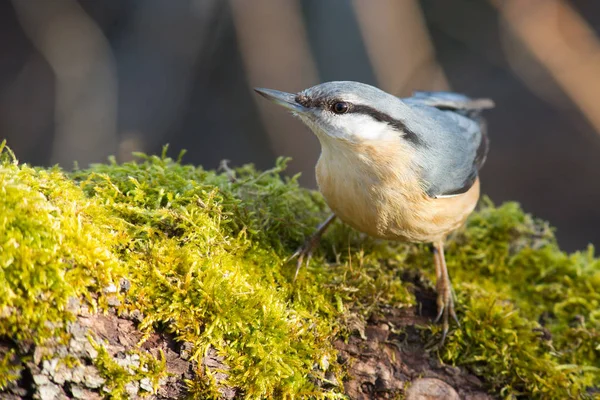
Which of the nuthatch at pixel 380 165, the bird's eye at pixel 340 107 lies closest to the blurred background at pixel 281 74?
the nuthatch at pixel 380 165

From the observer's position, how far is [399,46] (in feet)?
25.0

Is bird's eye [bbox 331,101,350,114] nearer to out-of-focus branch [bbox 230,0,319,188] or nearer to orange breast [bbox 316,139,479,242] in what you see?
orange breast [bbox 316,139,479,242]

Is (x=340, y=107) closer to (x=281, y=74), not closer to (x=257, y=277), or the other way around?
(x=257, y=277)

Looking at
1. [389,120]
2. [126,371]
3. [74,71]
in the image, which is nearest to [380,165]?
[389,120]

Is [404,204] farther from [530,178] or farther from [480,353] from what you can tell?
[530,178]

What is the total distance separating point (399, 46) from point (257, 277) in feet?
19.0

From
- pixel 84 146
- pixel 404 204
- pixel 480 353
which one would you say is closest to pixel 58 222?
pixel 404 204

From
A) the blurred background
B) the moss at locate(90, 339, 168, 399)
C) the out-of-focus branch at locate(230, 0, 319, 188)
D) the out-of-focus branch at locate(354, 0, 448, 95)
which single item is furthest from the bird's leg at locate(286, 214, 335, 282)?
the out-of-focus branch at locate(230, 0, 319, 188)

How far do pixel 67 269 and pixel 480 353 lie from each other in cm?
195

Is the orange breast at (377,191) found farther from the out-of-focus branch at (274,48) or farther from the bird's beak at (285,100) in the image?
the out-of-focus branch at (274,48)

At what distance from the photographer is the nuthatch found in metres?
2.81

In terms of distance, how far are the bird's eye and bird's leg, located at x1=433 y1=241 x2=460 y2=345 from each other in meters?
1.03

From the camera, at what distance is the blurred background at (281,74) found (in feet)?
22.1

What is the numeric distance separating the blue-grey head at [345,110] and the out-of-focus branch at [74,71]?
4544 millimetres
